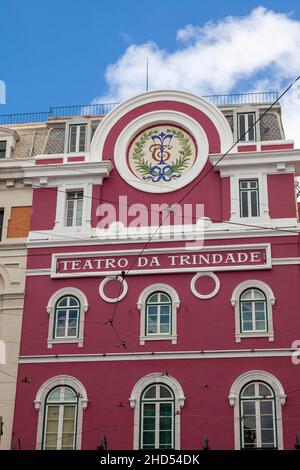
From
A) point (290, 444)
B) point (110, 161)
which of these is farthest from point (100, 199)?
point (290, 444)

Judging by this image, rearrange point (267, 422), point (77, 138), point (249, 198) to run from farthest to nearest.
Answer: point (77, 138), point (249, 198), point (267, 422)

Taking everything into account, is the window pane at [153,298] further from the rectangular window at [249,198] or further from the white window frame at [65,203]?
the rectangular window at [249,198]

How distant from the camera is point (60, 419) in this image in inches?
1145

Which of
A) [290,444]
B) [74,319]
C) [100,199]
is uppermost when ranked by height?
[100,199]

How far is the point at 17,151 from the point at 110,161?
5168mm

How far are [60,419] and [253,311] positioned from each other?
8286 mm

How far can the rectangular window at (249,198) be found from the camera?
102ft

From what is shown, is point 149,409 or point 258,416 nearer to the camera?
point 258,416

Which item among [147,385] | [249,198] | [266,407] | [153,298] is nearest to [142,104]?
[249,198]

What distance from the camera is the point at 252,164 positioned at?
31.5 metres

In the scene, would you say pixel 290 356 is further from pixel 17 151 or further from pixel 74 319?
pixel 17 151

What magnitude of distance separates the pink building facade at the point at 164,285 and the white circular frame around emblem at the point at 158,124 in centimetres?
5

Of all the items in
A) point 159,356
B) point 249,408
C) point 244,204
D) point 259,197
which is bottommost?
point 249,408

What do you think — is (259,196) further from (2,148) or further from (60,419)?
(2,148)
